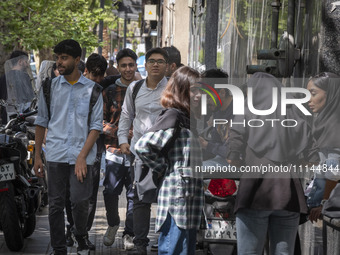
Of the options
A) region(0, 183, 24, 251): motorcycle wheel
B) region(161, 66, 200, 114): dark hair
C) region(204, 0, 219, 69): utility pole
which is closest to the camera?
region(161, 66, 200, 114): dark hair

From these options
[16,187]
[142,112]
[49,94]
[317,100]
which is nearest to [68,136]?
[49,94]

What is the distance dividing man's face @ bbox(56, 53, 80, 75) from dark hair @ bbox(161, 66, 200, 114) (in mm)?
1880

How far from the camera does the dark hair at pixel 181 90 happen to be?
5.63m

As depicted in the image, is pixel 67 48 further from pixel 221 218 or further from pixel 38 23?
pixel 38 23

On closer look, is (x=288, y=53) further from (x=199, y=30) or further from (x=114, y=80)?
(x=199, y=30)

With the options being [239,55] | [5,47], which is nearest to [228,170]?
[239,55]

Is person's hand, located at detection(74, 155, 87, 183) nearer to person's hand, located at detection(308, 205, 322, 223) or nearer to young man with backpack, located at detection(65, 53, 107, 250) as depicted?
young man with backpack, located at detection(65, 53, 107, 250)

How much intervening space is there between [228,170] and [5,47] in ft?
40.0

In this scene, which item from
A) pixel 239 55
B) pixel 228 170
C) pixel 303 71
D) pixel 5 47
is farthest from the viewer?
pixel 5 47

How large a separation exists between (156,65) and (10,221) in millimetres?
2100

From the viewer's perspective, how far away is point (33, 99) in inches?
384

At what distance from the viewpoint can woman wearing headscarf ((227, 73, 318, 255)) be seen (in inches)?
197

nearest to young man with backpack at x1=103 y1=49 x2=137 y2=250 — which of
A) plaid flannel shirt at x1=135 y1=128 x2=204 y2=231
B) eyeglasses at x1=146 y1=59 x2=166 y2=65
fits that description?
eyeglasses at x1=146 y1=59 x2=166 y2=65
